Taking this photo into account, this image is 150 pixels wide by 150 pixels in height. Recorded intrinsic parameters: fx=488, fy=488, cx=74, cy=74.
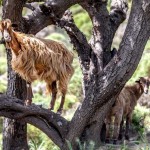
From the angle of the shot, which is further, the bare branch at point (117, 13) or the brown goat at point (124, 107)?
the brown goat at point (124, 107)

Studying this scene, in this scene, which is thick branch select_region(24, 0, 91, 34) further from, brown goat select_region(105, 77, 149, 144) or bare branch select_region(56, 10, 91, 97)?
brown goat select_region(105, 77, 149, 144)

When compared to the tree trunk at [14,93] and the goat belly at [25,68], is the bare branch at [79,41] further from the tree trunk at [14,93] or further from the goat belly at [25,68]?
the goat belly at [25,68]

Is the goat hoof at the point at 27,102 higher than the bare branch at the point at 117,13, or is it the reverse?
the bare branch at the point at 117,13

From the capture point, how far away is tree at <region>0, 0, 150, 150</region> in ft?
24.4

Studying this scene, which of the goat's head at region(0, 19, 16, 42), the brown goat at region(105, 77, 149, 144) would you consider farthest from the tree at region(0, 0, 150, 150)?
the goat's head at region(0, 19, 16, 42)

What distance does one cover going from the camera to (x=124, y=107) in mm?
9938

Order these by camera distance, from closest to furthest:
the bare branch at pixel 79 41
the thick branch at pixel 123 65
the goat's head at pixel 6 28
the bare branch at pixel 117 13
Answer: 1. the goat's head at pixel 6 28
2. the thick branch at pixel 123 65
3. the bare branch at pixel 79 41
4. the bare branch at pixel 117 13

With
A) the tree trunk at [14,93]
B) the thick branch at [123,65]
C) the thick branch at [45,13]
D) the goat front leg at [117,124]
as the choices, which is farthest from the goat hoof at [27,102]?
the goat front leg at [117,124]

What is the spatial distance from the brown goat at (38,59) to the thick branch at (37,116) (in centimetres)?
18

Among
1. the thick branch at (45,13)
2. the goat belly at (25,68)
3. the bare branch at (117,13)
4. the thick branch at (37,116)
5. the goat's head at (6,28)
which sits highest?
the bare branch at (117,13)

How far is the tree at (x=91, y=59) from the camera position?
24.4 feet

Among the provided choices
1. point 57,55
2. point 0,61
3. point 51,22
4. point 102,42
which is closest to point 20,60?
point 57,55

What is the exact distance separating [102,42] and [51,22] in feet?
3.23

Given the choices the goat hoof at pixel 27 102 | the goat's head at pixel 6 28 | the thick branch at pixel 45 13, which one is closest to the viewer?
the goat's head at pixel 6 28
